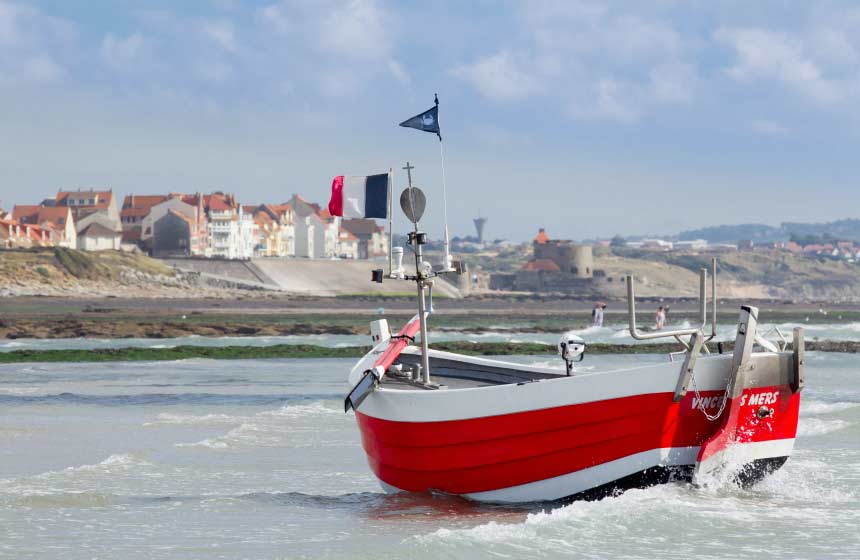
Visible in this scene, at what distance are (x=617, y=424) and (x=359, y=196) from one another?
3.91m

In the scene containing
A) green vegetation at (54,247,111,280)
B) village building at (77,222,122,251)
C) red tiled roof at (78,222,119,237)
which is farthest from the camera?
red tiled roof at (78,222,119,237)

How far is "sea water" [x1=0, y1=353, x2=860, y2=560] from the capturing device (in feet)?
40.5

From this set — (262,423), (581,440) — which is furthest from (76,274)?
(581,440)

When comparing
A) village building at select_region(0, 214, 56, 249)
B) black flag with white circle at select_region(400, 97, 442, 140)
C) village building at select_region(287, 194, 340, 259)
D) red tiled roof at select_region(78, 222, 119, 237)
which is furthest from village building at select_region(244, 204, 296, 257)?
black flag with white circle at select_region(400, 97, 442, 140)

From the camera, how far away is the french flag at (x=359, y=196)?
1480cm

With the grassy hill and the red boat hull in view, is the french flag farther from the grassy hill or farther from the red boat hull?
the grassy hill

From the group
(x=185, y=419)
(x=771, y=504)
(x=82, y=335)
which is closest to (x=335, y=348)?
(x=82, y=335)

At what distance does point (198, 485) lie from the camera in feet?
54.0

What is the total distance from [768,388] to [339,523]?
4.45m

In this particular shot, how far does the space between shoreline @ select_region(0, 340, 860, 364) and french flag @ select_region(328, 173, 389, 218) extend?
2585cm

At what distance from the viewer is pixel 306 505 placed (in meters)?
15.0

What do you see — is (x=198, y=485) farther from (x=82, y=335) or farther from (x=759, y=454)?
(x=82, y=335)

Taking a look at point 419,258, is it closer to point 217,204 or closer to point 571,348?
point 571,348

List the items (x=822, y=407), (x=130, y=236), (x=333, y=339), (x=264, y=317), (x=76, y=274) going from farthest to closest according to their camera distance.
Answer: (x=130, y=236) < (x=76, y=274) < (x=264, y=317) < (x=333, y=339) < (x=822, y=407)
